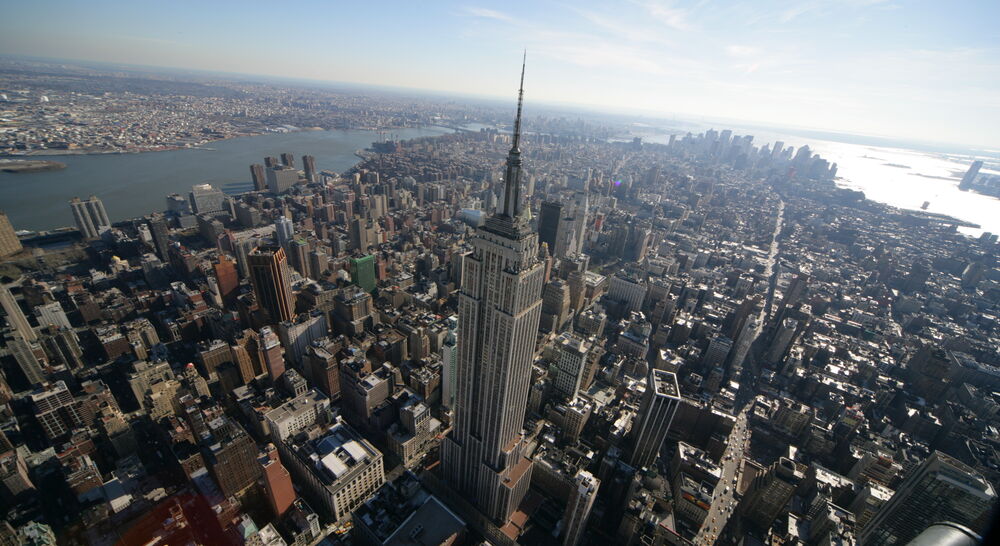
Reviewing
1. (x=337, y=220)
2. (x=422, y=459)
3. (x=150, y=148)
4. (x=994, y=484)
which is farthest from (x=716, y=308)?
(x=150, y=148)

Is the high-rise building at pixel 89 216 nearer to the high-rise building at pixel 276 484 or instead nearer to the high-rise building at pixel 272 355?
the high-rise building at pixel 272 355

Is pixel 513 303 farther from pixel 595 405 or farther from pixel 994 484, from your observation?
pixel 994 484

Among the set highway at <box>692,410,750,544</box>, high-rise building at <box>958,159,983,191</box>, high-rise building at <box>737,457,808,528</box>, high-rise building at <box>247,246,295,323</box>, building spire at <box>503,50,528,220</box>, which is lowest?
highway at <box>692,410,750,544</box>

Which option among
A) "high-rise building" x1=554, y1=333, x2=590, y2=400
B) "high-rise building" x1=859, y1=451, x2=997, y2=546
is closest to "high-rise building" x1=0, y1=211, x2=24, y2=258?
"high-rise building" x1=554, y1=333, x2=590, y2=400

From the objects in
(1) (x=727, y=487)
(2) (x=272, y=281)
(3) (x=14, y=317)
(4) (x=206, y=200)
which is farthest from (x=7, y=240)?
(1) (x=727, y=487)

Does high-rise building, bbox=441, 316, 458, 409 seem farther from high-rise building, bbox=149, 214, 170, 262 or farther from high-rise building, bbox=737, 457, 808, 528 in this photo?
high-rise building, bbox=149, 214, 170, 262

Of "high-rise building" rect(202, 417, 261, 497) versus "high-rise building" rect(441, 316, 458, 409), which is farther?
"high-rise building" rect(441, 316, 458, 409)

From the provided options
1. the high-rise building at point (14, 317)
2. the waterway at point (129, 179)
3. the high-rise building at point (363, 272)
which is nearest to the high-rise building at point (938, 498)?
the high-rise building at point (363, 272)

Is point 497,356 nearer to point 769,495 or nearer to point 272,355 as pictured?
point 769,495
